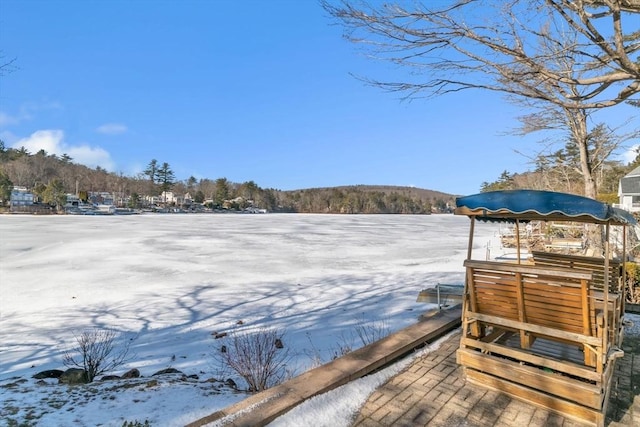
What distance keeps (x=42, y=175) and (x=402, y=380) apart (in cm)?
8557

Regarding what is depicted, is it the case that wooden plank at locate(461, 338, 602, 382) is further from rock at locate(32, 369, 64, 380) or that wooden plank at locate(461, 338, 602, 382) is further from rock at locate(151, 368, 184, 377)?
rock at locate(32, 369, 64, 380)

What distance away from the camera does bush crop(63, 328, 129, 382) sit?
433cm

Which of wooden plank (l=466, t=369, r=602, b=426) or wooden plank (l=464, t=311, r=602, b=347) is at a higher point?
wooden plank (l=464, t=311, r=602, b=347)

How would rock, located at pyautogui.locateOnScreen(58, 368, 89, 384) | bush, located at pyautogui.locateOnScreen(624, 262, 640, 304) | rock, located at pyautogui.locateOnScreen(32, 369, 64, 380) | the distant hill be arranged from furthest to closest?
the distant hill, bush, located at pyautogui.locateOnScreen(624, 262, 640, 304), rock, located at pyautogui.locateOnScreen(32, 369, 64, 380), rock, located at pyautogui.locateOnScreen(58, 368, 89, 384)

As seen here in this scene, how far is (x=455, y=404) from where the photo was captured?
7.85 feet

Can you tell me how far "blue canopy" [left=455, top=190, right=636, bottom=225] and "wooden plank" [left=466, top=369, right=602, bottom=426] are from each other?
115 centimetres

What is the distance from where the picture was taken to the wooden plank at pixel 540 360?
7.22ft

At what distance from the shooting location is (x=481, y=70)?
11.2 ft

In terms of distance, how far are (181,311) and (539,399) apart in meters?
6.48

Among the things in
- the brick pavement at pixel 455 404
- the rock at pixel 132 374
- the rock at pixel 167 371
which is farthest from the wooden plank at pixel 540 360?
the rock at pixel 132 374

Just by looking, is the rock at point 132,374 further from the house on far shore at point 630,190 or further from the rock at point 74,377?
the house on far shore at point 630,190

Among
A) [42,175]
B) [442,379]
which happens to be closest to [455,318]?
[442,379]

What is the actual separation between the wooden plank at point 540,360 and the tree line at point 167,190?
221ft

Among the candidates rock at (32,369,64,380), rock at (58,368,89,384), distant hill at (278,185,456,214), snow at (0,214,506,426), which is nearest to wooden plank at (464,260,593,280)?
snow at (0,214,506,426)
